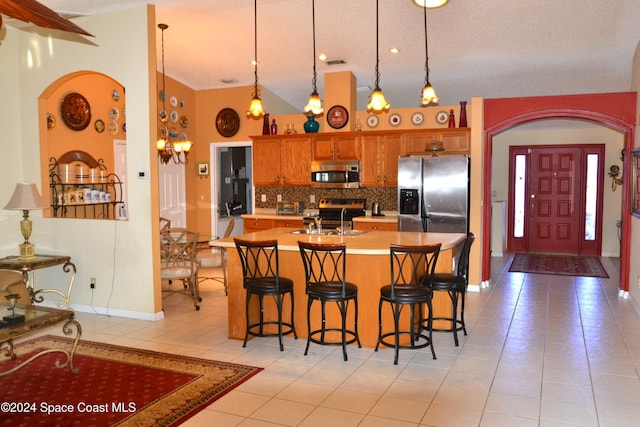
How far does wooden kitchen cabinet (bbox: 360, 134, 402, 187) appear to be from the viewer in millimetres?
7457

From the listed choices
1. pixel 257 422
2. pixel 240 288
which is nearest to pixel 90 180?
pixel 240 288

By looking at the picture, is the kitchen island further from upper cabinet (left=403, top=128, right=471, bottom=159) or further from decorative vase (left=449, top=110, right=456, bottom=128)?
decorative vase (left=449, top=110, right=456, bottom=128)

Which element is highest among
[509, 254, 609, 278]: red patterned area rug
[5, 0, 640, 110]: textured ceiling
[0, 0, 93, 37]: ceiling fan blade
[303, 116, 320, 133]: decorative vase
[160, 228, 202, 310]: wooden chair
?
[5, 0, 640, 110]: textured ceiling

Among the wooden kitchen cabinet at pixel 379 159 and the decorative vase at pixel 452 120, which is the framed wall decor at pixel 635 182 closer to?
the decorative vase at pixel 452 120

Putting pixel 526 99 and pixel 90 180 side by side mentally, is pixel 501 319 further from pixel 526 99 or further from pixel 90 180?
pixel 90 180

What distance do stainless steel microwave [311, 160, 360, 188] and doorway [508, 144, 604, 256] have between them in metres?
3.99

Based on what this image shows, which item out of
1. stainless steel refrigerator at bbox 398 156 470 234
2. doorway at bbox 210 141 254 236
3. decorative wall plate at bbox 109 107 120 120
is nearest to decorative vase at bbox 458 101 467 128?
stainless steel refrigerator at bbox 398 156 470 234

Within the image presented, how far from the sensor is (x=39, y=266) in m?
5.05

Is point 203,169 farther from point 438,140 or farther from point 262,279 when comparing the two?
point 262,279

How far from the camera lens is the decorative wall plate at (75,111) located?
6.72 metres

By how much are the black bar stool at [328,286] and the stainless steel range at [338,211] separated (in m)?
3.20

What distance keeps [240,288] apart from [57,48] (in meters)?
3.45

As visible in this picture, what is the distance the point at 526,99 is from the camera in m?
6.44

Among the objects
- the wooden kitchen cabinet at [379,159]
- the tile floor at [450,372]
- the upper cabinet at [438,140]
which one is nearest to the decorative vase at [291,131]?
the wooden kitchen cabinet at [379,159]
